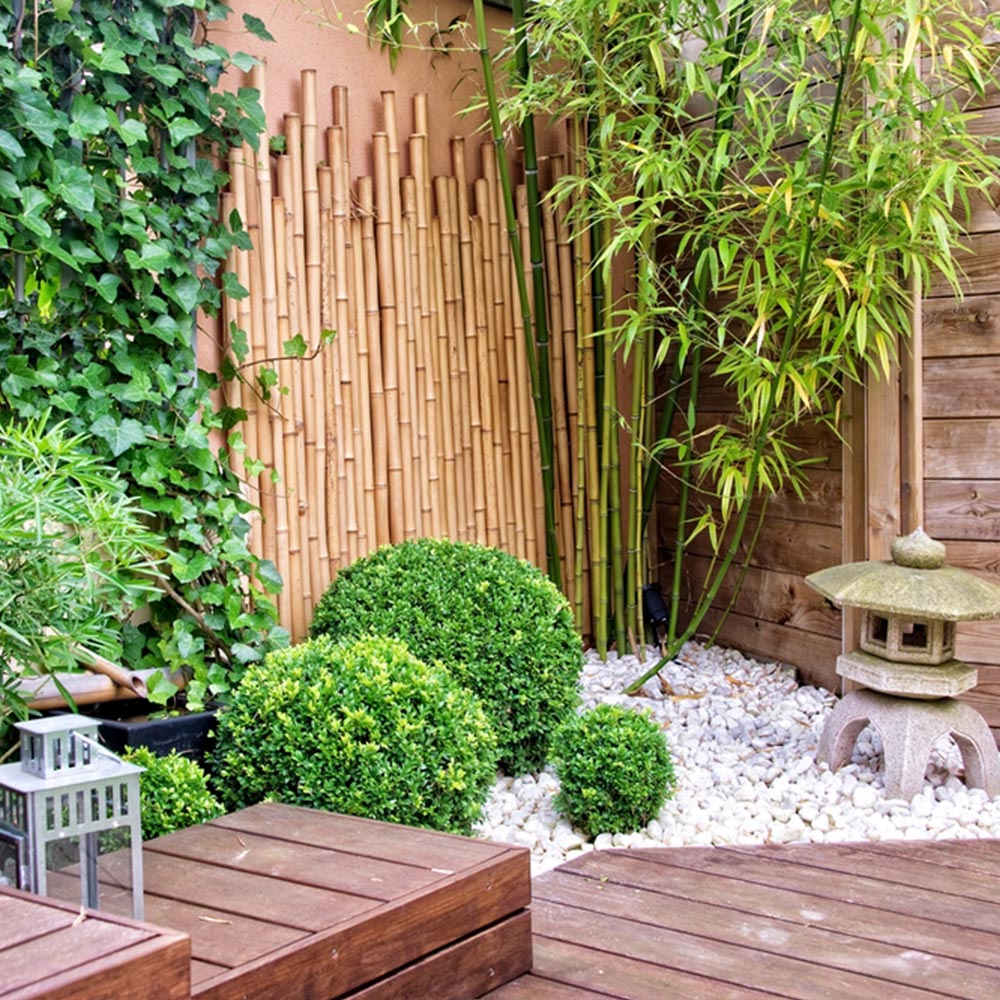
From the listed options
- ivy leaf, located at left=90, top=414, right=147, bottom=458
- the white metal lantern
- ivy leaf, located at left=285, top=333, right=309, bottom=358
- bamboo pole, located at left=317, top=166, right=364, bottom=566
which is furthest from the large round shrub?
the white metal lantern

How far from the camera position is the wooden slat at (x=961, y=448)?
3283mm

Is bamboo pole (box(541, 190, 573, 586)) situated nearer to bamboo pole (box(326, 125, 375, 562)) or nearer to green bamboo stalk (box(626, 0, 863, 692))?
green bamboo stalk (box(626, 0, 863, 692))

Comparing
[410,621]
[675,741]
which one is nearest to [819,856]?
[675,741]

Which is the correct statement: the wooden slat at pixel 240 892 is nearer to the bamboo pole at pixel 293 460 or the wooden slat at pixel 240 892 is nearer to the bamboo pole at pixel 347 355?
the bamboo pole at pixel 293 460

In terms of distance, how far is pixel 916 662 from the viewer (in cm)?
301

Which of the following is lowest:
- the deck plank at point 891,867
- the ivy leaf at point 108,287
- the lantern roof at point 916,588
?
the deck plank at point 891,867

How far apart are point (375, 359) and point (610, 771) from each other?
1466mm

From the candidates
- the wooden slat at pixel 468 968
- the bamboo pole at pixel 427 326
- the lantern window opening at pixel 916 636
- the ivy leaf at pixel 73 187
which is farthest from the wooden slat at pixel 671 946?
the ivy leaf at pixel 73 187

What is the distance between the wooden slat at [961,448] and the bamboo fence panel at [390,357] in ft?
3.55

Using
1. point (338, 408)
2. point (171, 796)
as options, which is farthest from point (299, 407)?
point (171, 796)

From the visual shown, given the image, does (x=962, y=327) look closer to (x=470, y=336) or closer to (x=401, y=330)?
(x=470, y=336)

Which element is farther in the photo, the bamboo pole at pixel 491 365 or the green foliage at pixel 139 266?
the bamboo pole at pixel 491 365

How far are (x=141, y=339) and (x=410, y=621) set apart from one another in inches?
38.0

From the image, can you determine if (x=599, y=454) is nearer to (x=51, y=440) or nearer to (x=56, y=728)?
(x=51, y=440)
